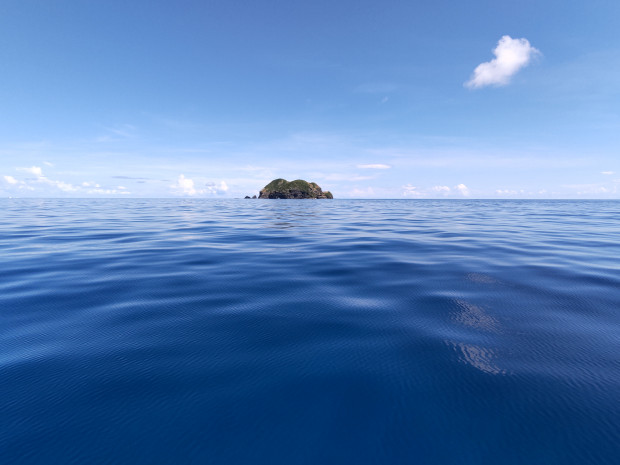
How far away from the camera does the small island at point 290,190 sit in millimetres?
142750

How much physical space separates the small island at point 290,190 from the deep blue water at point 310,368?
13772 cm

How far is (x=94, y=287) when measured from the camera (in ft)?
20.0

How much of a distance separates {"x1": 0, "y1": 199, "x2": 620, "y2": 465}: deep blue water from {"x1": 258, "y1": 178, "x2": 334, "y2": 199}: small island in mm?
137715

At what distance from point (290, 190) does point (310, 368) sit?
14252 cm

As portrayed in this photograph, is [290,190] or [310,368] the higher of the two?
[290,190]

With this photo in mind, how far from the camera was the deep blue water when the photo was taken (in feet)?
7.54

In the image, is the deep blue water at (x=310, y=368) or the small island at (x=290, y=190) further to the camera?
the small island at (x=290, y=190)

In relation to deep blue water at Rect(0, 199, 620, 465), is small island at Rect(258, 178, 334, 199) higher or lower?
higher

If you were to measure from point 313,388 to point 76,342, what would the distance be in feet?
11.9

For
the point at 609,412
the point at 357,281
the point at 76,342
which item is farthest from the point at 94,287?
the point at 609,412

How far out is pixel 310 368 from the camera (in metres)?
3.31

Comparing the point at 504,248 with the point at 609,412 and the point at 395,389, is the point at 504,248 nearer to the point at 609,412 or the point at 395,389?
the point at 609,412

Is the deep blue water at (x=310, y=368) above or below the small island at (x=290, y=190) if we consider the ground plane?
below

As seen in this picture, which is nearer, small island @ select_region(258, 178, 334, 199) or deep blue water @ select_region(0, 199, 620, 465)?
deep blue water @ select_region(0, 199, 620, 465)
